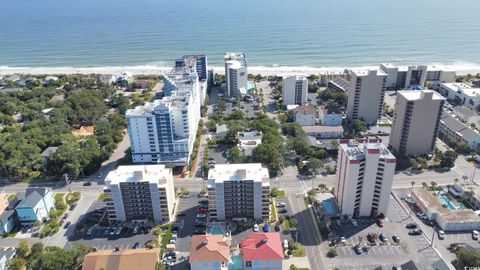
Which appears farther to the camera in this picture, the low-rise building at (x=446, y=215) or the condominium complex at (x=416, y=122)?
the condominium complex at (x=416, y=122)

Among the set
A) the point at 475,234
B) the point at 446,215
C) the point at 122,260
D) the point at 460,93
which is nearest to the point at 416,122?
the point at 446,215

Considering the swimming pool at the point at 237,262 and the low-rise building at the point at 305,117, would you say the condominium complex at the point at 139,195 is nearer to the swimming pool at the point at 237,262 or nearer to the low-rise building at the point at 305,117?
the swimming pool at the point at 237,262

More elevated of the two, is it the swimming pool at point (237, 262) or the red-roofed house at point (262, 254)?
the red-roofed house at point (262, 254)

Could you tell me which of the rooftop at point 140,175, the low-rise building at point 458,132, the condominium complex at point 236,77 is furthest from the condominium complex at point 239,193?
the condominium complex at point 236,77

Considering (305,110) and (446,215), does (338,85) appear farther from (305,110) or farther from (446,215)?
(446,215)

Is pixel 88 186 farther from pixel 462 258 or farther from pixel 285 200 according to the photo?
pixel 462 258

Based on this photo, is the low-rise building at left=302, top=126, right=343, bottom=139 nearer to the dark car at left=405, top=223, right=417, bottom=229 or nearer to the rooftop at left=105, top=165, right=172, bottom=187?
the dark car at left=405, top=223, right=417, bottom=229
